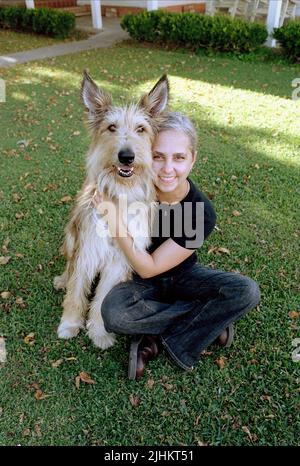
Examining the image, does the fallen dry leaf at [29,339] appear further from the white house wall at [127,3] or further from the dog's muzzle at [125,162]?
the white house wall at [127,3]

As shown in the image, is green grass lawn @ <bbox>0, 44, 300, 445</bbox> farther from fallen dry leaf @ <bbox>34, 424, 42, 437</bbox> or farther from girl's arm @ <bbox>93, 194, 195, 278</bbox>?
girl's arm @ <bbox>93, 194, 195, 278</bbox>

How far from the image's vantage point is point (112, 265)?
3.07 m

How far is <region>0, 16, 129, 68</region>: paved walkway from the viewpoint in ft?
35.0

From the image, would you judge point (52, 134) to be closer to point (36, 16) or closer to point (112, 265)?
point (112, 265)

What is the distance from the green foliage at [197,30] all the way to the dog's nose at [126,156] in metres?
9.21

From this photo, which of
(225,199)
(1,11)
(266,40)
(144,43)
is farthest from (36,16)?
(225,199)

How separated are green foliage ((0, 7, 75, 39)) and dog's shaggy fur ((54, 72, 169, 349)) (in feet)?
37.5

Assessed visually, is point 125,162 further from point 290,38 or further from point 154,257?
point 290,38

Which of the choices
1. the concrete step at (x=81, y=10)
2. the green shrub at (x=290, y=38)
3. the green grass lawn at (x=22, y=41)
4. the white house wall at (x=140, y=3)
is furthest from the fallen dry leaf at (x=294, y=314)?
the concrete step at (x=81, y=10)

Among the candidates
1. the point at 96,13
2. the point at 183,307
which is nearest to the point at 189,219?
the point at 183,307

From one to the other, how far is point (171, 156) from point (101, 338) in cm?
152

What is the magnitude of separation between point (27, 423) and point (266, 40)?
35.8ft
